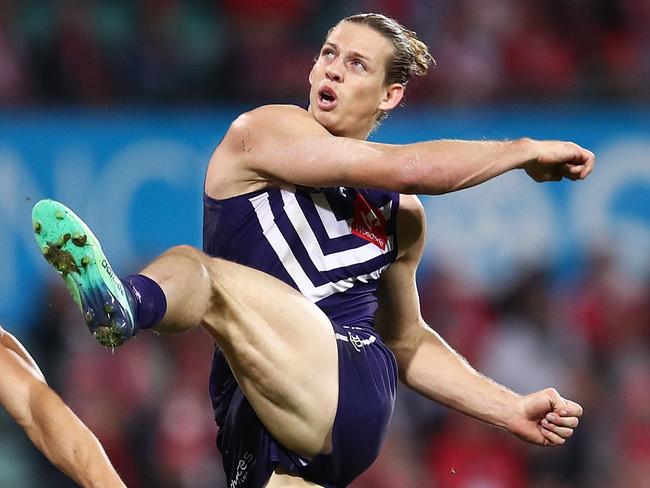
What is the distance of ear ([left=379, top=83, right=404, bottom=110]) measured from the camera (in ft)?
13.2

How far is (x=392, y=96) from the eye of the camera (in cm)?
405

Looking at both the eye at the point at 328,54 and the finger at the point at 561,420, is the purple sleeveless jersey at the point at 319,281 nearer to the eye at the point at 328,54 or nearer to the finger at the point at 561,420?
the eye at the point at 328,54

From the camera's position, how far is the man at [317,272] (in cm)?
335

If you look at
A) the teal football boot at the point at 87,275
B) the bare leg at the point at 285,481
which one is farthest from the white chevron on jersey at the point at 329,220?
the teal football boot at the point at 87,275

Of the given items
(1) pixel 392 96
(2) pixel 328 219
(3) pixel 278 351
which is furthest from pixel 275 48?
(3) pixel 278 351

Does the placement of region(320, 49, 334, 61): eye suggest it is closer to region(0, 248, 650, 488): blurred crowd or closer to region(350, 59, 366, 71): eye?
region(350, 59, 366, 71): eye

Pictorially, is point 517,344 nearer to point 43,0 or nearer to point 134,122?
point 134,122

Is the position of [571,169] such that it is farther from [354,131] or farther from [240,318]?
[240,318]

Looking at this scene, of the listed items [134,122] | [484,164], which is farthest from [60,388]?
[484,164]

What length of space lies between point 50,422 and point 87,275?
1.75 feet

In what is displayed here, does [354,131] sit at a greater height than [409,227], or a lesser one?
greater

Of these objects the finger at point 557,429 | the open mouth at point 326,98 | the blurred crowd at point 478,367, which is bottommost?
the blurred crowd at point 478,367

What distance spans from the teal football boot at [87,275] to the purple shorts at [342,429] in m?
0.73

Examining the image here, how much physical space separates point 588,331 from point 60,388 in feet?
9.19
